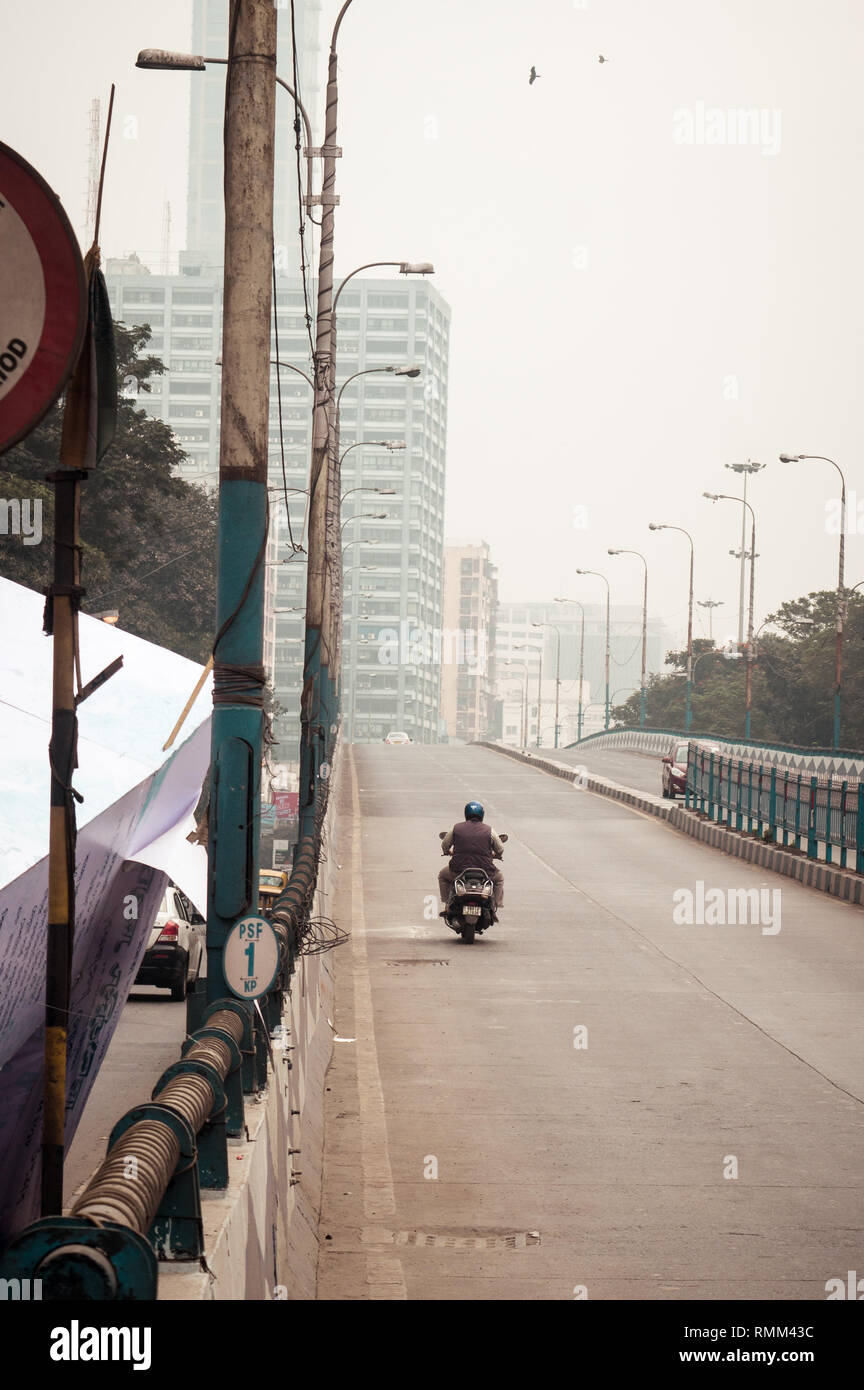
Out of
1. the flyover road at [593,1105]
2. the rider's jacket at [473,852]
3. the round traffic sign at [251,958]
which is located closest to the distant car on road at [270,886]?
the flyover road at [593,1105]

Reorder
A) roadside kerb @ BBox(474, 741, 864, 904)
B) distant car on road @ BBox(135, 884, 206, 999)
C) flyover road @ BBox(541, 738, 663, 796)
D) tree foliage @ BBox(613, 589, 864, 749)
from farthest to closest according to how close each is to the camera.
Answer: tree foliage @ BBox(613, 589, 864, 749), flyover road @ BBox(541, 738, 663, 796), roadside kerb @ BBox(474, 741, 864, 904), distant car on road @ BBox(135, 884, 206, 999)

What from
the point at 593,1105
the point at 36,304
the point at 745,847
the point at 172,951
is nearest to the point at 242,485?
the point at 593,1105

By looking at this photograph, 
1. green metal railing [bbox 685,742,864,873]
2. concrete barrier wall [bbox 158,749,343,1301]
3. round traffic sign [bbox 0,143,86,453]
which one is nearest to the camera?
round traffic sign [bbox 0,143,86,453]

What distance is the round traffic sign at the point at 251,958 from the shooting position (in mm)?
7379

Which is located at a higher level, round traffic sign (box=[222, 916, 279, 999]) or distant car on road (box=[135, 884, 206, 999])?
round traffic sign (box=[222, 916, 279, 999])

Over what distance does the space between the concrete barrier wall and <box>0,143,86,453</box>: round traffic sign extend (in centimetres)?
238

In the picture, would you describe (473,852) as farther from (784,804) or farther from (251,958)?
(251,958)

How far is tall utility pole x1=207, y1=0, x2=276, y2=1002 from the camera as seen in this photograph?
911 cm

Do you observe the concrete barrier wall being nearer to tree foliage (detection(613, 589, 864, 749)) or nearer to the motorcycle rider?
the motorcycle rider

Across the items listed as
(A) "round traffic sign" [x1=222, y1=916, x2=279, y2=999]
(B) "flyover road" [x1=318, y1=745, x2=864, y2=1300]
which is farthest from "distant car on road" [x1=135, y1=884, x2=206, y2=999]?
(A) "round traffic sign" [x1=222, y1=916, x2=279, y2=999]

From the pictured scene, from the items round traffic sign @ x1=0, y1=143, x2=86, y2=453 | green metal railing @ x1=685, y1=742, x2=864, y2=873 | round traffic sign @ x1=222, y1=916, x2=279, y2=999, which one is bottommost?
green metal railing @ x1=685, y1=742, x2=864, y2=873

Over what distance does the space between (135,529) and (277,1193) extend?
5648 cm

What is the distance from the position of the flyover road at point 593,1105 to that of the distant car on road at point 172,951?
2140mm
